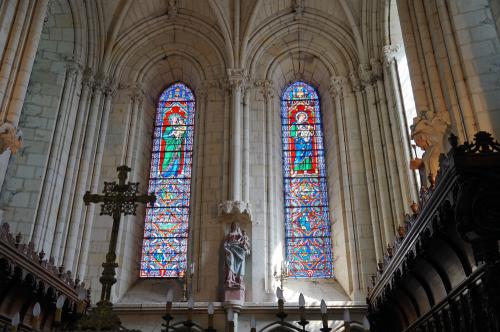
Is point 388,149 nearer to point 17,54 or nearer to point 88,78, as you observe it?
point 88,78

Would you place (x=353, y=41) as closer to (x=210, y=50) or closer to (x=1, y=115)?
(x=210, y=50)

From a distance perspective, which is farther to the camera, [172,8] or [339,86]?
[172,8]

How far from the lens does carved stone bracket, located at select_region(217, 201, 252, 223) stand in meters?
12.4

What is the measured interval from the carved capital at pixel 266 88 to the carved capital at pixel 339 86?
1.59m

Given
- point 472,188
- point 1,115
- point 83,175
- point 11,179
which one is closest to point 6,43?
point 1,115

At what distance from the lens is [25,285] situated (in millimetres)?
7637

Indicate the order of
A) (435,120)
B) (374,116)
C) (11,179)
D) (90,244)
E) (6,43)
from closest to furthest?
(435,120)
(6,43)
(11,179)
(90,244)
(374,116)

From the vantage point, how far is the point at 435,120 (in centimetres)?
830

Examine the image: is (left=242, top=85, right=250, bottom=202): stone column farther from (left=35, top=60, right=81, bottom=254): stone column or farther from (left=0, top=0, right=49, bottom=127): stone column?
(left=0, top=0, right=49, bottom=127): stone column

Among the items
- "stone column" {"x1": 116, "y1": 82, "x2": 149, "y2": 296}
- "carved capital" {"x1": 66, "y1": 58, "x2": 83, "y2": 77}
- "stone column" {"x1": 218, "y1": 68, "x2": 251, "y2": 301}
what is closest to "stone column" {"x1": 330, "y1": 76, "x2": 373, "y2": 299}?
"stone column" {"x1": 218, "y1": 68, "x2": 251, "y2": 301}

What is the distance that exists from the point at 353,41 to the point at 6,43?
894 centimetres

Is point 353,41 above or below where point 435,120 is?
above

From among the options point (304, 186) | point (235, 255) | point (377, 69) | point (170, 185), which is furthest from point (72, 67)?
point (377, 69)

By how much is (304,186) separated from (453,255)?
25.3 ft
